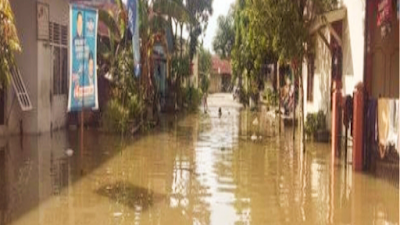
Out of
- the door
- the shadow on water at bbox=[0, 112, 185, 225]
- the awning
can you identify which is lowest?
the shadow on water at bbox=[0, 112, 185, 225]

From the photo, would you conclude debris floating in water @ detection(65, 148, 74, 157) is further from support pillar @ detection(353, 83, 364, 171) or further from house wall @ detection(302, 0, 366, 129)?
house wall @ detection(302, 0, 366, 129)

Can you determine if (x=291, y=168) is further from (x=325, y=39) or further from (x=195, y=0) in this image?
(x=195, y=0)

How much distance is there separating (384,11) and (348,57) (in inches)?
158

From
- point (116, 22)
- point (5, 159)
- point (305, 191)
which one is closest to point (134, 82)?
point (116, 22)

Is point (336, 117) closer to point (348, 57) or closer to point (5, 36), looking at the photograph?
point (348, 57)

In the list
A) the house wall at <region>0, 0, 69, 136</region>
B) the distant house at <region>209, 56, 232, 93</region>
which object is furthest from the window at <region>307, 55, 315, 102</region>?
the distant house at <region>209, 56, 232, 93</region>

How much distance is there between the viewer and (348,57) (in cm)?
1619

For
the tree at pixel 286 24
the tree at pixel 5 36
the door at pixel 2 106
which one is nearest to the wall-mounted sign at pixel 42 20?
the door at pixel 2 106

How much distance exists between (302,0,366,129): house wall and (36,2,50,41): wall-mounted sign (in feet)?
26.3

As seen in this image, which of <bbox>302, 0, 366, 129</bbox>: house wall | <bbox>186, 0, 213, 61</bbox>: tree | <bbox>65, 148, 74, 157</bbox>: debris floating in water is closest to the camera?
<bbox>65, 148, 74, 157</bbox>: debris floating in water

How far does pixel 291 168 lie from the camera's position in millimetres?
12836

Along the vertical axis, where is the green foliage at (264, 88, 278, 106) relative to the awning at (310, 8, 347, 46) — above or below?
below

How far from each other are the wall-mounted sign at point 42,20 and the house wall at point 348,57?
8.02m

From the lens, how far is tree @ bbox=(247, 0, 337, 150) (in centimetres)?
1525
